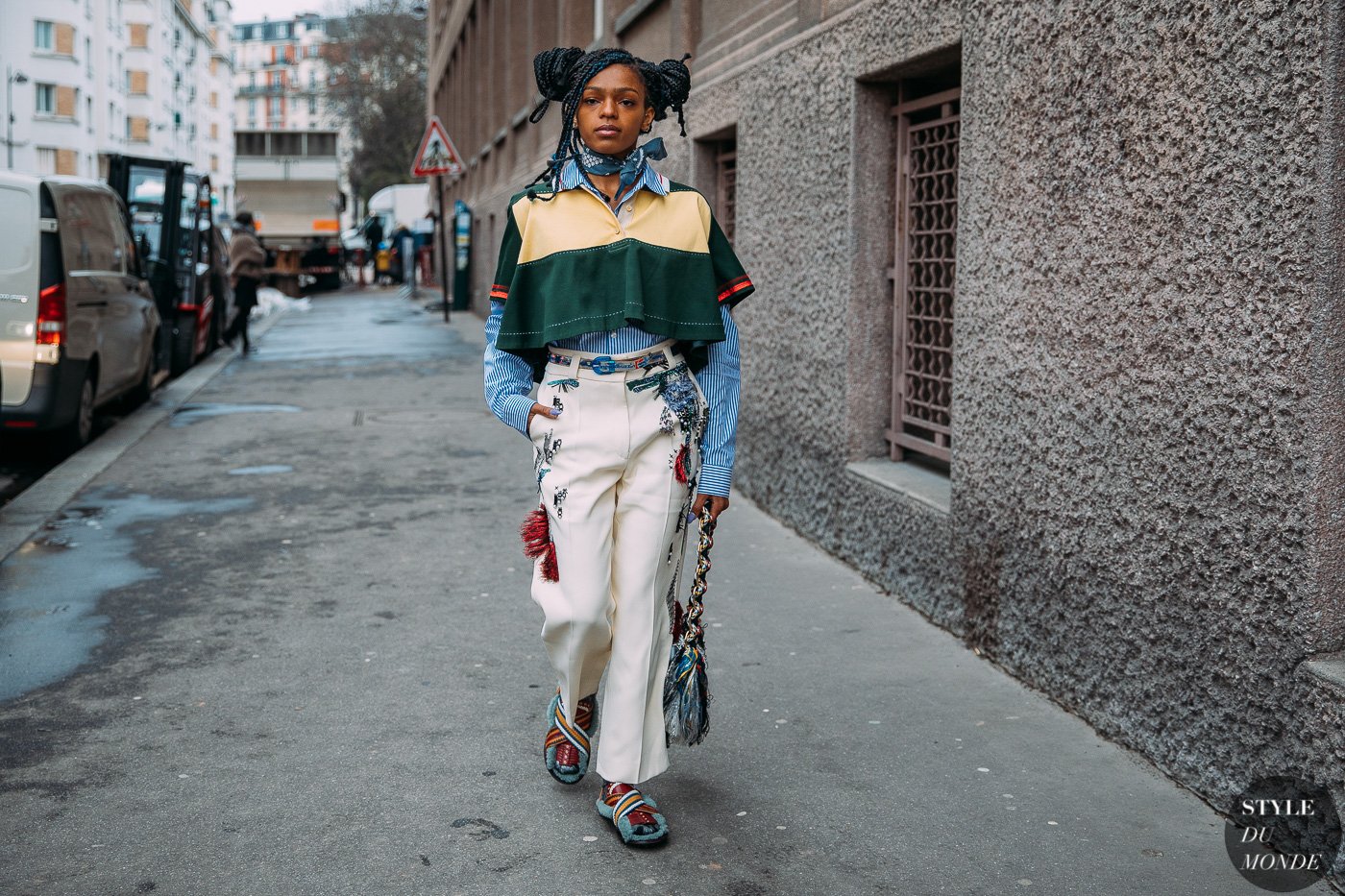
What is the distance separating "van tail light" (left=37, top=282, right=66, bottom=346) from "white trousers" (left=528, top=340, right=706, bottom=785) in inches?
285

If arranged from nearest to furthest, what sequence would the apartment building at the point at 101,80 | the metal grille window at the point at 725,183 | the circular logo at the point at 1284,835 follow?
1. the circular logo at the point at 1284,835
2. the metal grille window at the point at 725,183
3. the apartment building at the point at 101,80

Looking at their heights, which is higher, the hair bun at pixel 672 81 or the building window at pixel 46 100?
the building window at pixel 46 100

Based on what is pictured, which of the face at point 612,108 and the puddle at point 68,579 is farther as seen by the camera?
the puddle at point 68,579

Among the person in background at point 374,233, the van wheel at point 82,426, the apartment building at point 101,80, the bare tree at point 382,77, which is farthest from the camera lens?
the apartment building at point 101,80

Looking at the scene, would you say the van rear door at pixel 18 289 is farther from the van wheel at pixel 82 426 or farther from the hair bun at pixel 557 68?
the hair bun at pixel 557 68

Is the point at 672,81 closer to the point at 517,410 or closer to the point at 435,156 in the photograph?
the point at 517,410

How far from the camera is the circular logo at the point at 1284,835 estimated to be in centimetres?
342

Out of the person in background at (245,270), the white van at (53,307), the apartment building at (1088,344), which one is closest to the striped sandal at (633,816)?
the apartment building at (1088,344)

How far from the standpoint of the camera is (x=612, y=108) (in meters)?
3.57

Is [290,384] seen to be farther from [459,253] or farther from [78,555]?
[459,253]

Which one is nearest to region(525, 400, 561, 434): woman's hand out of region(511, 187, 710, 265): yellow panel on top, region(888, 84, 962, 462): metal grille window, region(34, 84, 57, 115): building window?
region(511, 187, 710, 265): yellow panel on top

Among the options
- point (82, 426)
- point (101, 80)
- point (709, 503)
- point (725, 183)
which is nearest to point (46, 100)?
point (101, 80)

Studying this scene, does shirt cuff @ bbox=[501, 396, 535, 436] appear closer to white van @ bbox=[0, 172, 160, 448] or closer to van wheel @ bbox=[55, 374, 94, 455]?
white van @ bbox=[0, 172, 160, 448]

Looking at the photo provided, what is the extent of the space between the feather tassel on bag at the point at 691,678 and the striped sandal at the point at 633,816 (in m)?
0.18
